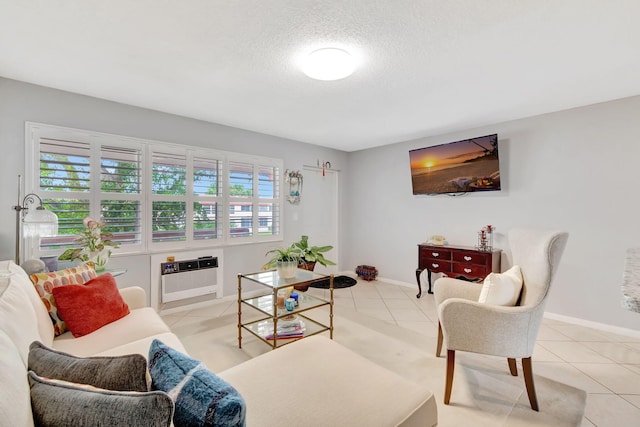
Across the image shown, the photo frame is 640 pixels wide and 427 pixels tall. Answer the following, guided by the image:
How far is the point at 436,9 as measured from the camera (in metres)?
1.59

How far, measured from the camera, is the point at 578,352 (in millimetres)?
2447

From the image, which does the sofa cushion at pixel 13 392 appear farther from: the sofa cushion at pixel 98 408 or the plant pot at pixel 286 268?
the plant pot at pixel 286 268

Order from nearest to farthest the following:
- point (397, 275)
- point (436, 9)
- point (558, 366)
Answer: point (436, 9) → point (558, 366) → point (397, 275)

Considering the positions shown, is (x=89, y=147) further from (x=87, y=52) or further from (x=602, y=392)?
(x=602, y=392)

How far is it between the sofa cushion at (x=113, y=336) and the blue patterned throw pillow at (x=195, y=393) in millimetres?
829

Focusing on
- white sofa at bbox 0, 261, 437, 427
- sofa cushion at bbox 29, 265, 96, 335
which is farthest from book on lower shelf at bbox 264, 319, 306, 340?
sofa cushion at bbox 29, 265, 96, 335

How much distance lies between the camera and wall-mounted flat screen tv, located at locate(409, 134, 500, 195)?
11.4 ft

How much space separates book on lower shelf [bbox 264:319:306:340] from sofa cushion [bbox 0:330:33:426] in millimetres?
1763

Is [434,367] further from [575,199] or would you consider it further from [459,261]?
[575,199]

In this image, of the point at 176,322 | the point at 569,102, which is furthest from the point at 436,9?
the point at 176,322

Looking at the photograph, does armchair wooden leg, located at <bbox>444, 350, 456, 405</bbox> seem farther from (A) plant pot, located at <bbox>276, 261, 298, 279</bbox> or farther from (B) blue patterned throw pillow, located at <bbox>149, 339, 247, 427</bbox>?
(B) blue patterned throw pillow, located at <bbox>149, 339, 247, 427</bbox>

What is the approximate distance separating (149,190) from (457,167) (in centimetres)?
373

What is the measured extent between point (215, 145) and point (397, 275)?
3308mm

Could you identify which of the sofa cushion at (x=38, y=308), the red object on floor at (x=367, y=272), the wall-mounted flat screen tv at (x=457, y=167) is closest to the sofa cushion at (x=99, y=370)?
the sofa cushion at (x=38, y=308)
